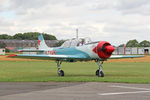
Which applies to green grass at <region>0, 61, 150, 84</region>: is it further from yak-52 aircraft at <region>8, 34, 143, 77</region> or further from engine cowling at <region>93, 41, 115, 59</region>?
engine cowling at <region>93, 41, 115, 59</region>

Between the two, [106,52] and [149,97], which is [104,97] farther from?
[106,52]

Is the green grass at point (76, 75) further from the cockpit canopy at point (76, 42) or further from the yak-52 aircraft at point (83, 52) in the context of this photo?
Result: the cockpit canopy at point (76, 42)

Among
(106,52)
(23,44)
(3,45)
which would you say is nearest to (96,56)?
(106,52)

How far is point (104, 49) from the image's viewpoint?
723 inches

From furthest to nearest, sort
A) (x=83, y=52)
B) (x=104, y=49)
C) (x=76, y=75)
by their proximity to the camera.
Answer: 1. (x=76, y=75)
2. (x=83, y=52)
3. (x=104, y=49)

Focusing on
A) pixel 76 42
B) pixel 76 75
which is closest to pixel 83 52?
pixel 76 42

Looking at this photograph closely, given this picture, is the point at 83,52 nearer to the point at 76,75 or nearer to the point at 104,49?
the point at 76,75

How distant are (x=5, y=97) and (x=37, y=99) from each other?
3.91 feet

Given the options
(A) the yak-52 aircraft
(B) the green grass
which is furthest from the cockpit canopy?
(B) the green grass

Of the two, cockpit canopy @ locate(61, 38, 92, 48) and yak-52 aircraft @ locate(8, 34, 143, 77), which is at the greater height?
cockpit canopy @ locate(61, 38, 92, 48)

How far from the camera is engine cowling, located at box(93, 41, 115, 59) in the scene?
720 inches

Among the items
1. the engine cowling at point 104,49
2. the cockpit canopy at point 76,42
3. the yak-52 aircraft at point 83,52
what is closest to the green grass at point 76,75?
the yak-52 aircraft at point 83,52

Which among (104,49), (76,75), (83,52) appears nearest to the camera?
(104,49)

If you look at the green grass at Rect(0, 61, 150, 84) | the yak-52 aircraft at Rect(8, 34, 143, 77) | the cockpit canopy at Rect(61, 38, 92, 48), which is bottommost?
the green grass at Rect(0, 61, 150, 84)
